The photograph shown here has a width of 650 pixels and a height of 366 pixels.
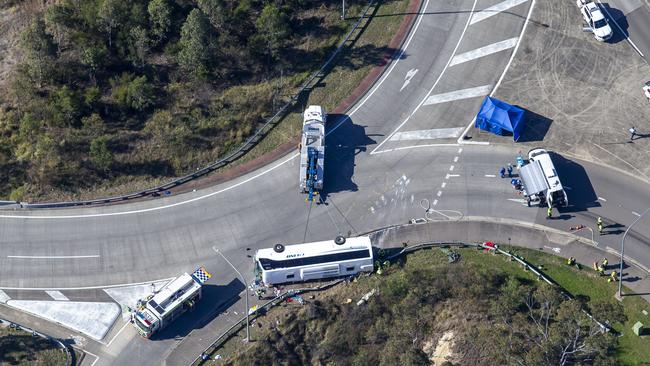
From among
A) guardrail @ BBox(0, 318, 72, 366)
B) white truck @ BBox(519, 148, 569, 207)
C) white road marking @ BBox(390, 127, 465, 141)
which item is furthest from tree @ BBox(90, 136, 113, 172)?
white truck @ BBox(519, 148, 569, 207)

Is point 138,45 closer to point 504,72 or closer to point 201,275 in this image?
point 201,275

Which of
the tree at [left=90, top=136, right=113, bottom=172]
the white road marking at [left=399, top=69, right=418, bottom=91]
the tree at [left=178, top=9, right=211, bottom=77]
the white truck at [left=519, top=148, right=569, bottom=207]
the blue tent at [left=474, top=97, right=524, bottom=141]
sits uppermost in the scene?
the tree at [left=178, top=9, right=211, bottom=77]

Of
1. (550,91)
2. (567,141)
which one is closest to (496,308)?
(567,141)

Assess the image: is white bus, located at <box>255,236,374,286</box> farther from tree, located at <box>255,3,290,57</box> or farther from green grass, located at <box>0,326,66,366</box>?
tree, located at <box>255,3,290,57</box>

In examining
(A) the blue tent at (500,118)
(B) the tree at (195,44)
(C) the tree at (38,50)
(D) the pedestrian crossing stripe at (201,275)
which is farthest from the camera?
(C) the tree at (38,50)

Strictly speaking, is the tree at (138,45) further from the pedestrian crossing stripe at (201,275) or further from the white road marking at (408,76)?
the white road marking at (408,76)

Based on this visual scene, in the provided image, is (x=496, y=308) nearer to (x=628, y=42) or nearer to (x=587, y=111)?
(x=587, y=111)

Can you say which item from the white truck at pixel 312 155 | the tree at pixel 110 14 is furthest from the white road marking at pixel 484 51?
the tree at pixel 110 14
